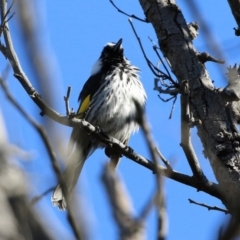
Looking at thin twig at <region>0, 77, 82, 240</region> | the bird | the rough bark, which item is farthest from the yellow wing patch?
thin twig at <region>0, 77, 82, 240</region>

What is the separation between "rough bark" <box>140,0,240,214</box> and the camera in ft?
12.5

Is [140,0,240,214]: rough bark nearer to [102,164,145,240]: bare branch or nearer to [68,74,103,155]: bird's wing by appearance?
[68,74,103,155]: bird's wing

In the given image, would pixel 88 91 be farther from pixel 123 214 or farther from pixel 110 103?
pixel 123 214

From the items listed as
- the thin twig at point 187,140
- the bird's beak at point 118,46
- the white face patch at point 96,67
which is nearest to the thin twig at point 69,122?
the thin twig at point 187,140

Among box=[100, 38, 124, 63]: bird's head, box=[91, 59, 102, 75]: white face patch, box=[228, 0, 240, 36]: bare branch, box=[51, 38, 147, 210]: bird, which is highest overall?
box=[100, 38, 124, 63]: bird's head

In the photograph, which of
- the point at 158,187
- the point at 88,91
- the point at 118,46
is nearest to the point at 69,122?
the point at 88,91

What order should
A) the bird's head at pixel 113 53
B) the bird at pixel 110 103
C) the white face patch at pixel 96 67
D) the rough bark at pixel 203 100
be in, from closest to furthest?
the rough bark at pixel 203 100 < the bird at pixel 110 103 < the white face patch at pixel 96 67 < the bird's head at pixel 113 53

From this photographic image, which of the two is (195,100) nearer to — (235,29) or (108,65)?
(235,29)

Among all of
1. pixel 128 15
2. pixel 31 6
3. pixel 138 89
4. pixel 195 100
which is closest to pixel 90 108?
pixel 138 89

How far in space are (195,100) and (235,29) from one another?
559mm

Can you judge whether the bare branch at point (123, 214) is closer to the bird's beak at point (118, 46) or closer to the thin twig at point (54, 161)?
the thin twig at point (54, 161)

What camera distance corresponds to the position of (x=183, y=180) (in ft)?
12.9

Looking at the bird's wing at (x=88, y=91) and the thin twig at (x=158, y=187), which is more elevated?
the bird's wing at (x=88, y=91)

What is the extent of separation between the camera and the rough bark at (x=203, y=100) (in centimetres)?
380
